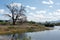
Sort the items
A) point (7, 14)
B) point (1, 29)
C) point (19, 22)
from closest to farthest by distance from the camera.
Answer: point (1, 29)
point (7, 14)
point (19, 22)

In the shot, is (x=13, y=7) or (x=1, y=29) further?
(x=13, y=7)

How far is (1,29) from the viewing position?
51688 millimetres

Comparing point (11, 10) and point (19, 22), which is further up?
point (11, 10)

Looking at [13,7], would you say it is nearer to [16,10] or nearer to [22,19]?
[16,10]

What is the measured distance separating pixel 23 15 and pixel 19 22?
5.40m

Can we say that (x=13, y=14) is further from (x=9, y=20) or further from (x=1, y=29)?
(x=1, y=29)

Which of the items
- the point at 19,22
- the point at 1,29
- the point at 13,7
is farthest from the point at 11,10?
the point at 1,29

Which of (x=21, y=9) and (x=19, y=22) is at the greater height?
(x=21, y=9)

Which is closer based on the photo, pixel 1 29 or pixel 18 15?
pixel 1 29

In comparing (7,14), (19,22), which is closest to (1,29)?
(7,14)

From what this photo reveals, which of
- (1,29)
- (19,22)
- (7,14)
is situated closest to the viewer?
(1,29)

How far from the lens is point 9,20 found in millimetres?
76938

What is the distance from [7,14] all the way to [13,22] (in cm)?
430

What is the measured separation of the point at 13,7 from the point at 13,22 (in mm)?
6262
